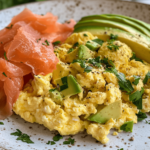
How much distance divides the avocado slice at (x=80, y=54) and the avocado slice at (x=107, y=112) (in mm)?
732

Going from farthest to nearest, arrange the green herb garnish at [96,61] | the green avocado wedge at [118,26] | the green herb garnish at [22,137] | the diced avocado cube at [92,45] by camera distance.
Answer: the green avocado wedge at [118,26]
the diced avocado cube at [92,45]
the green herb garnish at [96,61]
the green herb garnish at [22,137]

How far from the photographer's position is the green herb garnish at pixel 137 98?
7.16ft

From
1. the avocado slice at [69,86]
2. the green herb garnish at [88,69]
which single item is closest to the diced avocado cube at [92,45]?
the green herb garnish at [88,69]

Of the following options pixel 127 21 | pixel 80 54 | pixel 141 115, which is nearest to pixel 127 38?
pixel 127 21

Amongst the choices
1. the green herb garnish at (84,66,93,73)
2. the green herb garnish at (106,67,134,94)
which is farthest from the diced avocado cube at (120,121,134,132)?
the green herb garnish at (84,66,93,73)

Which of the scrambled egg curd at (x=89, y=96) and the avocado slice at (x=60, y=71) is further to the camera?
the avocado slice at (x=60, y=71)

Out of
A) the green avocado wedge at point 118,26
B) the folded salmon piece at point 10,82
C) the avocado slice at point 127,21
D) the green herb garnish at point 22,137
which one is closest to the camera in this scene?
the green herb garnish at point 22,137

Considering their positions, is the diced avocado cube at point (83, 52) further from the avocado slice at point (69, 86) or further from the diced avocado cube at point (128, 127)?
the diced avocado cube at point (128, 127)

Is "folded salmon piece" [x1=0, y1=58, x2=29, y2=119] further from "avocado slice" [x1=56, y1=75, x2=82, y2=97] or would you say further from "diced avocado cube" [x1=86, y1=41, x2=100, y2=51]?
"diced avocado cube" [x1=86, y1=41, x2=100, y2=51]

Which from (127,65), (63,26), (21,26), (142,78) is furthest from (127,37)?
(21,26)

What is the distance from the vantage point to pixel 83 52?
239cm

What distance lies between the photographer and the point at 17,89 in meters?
2.23

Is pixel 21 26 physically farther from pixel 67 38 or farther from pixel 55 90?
pixel 55 90

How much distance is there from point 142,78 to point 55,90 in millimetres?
1168
